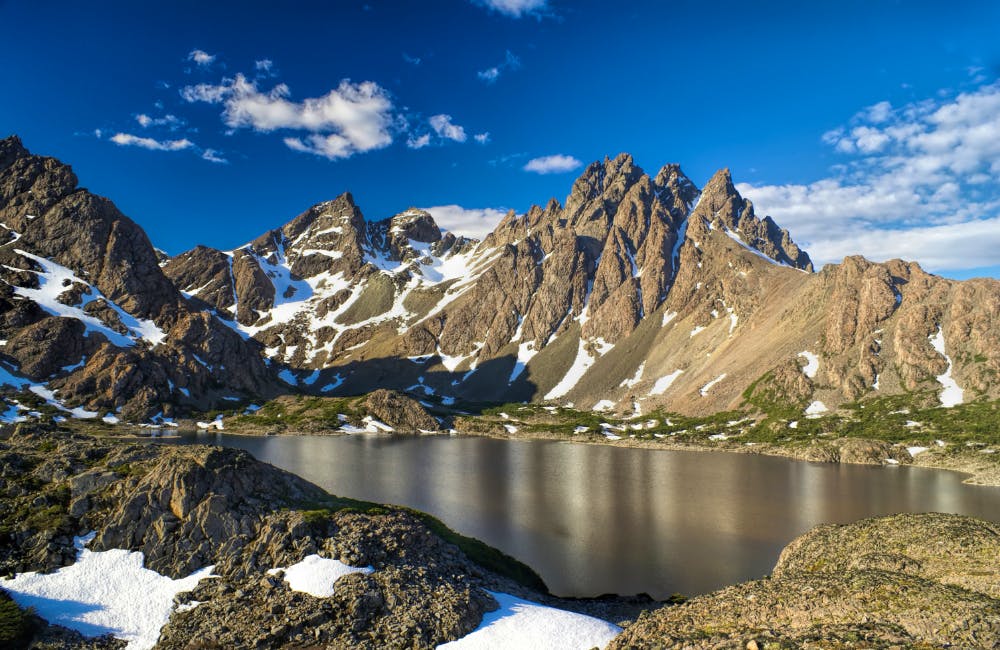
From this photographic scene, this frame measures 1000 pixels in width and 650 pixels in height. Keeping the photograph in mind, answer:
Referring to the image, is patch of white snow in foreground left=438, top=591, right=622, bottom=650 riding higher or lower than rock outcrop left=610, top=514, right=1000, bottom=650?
lower

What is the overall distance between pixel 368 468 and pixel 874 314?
565ft

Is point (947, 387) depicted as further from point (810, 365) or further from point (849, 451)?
point (849, 451)

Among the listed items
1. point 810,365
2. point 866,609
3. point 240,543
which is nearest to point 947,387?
point 810,365

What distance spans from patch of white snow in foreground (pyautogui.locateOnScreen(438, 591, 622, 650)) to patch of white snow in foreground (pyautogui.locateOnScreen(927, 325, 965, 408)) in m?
165

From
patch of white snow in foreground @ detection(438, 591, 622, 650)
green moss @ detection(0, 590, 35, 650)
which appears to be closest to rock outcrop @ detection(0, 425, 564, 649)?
patch of white snow in foreground @ detection(438, 591, 622, 650)

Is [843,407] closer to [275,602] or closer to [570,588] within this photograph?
[570,588]

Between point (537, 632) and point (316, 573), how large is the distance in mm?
12600

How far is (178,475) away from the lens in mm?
37281

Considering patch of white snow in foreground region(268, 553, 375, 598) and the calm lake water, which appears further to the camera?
the calm lake water

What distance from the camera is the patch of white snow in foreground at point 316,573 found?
104 ft

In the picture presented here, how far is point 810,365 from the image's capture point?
191 m

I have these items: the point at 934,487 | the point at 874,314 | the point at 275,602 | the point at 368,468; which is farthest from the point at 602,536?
the point at 874,314

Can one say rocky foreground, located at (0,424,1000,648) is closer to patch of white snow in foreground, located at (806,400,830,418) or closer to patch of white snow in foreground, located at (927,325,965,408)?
patch of white snow in foreground, located at (806,400,830,418)

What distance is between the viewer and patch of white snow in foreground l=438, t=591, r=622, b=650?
28.6m
